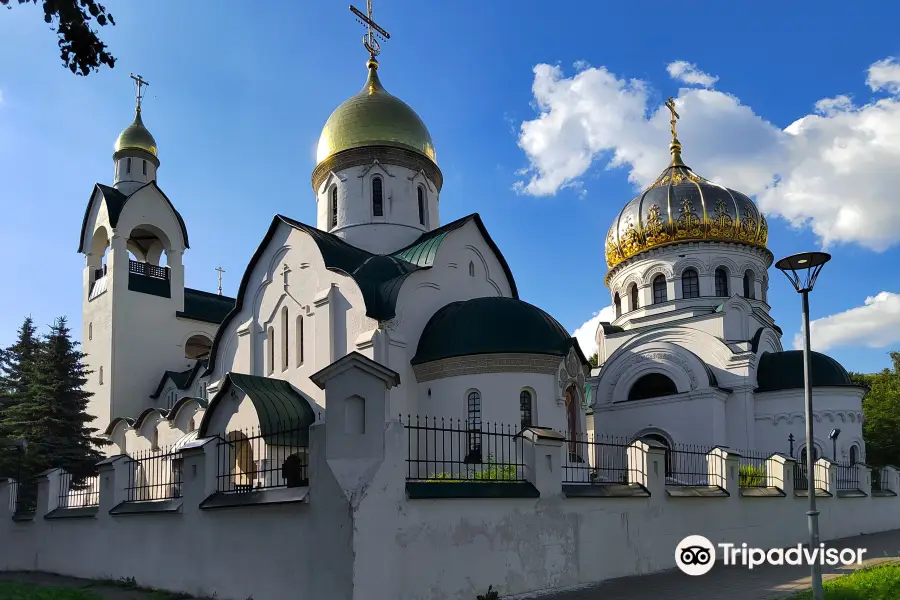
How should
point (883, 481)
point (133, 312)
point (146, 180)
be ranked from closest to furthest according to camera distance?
1. point (883, 481)
2. point (133, 312)
3. point (146, 180)

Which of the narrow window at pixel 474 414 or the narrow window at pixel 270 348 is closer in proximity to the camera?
the narrow window at pixel 474 414

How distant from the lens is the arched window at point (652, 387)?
79.0ft

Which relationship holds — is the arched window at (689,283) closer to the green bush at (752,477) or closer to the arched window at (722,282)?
the arched window at (722,282)

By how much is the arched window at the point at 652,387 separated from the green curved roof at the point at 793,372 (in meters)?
2.49

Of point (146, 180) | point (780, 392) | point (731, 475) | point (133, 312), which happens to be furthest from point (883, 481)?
point (146, 180)

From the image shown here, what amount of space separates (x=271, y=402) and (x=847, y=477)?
1269cm

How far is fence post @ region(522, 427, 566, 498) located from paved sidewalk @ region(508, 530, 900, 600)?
4.11 ft

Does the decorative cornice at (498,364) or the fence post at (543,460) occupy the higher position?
the decorative cornice at (498,364)

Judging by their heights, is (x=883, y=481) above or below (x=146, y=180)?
below

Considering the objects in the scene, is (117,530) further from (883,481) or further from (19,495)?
(883,481)

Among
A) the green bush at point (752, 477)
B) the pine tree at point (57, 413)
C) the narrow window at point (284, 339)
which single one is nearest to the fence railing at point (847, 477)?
the green bush at point (752, 477)

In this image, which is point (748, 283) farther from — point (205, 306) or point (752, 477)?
point (205, 306)

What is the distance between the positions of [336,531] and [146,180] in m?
24.1

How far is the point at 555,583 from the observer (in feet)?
32.5
